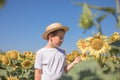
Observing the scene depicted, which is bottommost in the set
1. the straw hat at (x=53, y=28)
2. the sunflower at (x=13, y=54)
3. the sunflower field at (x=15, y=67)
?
the sunflower field at (x=15, y=67)

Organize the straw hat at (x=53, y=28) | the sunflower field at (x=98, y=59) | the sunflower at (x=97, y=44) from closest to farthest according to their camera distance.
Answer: the sunflower field at (x=98, y=59) < the sunflower at (x=97, y=44) < the straw hat at (x=53, y=28)

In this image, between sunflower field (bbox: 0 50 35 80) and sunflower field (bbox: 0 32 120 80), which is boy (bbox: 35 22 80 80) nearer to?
sunflower field (bbox: 0 32 120 80)

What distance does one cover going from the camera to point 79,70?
2.89 feet

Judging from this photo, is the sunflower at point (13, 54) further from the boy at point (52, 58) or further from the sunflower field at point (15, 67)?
the boy at point (52, 58)

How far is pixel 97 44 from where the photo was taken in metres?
1.95

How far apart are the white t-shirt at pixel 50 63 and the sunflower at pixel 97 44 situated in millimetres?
1291

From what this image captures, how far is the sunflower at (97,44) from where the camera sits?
5.90ft

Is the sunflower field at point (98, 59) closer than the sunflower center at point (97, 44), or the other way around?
the sunflower field at point (98, 59)

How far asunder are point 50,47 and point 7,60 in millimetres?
2565

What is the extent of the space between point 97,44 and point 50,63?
4.39 feet

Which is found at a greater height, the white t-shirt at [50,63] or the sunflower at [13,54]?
the sunflower at [13,54]

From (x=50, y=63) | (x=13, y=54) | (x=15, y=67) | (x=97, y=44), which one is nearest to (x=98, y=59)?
(x=97, y=44)

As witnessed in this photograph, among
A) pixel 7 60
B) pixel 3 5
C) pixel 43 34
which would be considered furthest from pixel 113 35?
pixel 7 60

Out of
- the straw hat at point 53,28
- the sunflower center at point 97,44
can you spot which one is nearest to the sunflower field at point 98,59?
the sunflower center at point 97,44
